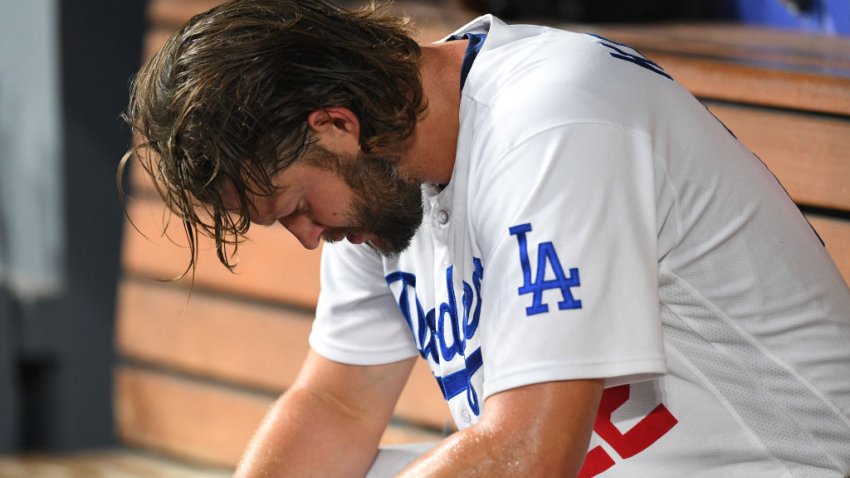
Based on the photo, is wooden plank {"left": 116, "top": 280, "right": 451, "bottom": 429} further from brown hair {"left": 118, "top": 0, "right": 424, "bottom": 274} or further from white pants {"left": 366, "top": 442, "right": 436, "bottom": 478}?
brown hair {"left": 118, "top": 0, "right": 424, "bottom": 274}

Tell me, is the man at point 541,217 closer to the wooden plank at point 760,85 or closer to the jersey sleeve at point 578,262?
the jersey sleeve at point 578,262

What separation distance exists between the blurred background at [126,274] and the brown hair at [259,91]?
0.95 metres

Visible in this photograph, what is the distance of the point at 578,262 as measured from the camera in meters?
1.05

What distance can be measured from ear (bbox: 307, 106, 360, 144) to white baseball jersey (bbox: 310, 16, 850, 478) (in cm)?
12

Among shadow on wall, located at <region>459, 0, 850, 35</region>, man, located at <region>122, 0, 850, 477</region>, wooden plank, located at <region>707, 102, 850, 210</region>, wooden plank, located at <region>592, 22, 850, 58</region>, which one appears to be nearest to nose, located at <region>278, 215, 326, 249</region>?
→ man, located at <region>122, 0, 850, 477</region>

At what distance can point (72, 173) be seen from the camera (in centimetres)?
279

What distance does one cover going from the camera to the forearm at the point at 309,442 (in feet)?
5.05

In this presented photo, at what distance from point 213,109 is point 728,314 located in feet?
1.92

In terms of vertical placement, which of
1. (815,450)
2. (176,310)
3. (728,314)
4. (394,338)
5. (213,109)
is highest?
(213,109)

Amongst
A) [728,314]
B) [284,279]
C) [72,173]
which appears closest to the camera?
[728,314]

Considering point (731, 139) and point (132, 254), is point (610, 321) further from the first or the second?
point (132, 254)

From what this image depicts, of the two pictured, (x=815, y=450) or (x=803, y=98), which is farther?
(x=803, y=98)

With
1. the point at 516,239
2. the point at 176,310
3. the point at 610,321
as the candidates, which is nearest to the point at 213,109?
the point at 516,239

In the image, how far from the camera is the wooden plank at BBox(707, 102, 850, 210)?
1.67 metres
